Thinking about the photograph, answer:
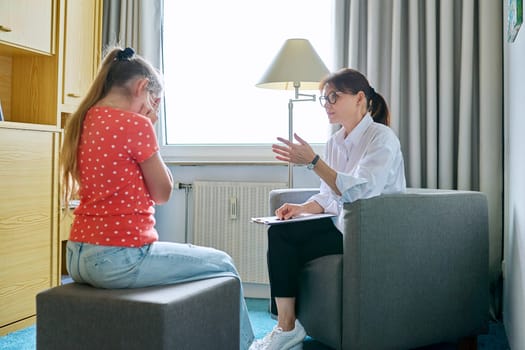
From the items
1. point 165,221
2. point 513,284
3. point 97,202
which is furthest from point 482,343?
point 165,221

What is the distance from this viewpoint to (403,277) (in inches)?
73.7

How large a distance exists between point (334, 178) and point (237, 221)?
127cm

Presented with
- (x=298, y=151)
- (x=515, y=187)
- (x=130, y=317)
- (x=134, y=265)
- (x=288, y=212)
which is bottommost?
(x=130, y=317)

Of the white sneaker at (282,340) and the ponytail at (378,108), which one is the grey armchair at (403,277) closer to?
the white sneaker at (282,340)

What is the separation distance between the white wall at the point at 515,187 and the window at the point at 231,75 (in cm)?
112

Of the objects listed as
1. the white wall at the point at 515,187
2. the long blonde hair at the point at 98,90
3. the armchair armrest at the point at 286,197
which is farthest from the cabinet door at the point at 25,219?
the white wall at the point at 515,187

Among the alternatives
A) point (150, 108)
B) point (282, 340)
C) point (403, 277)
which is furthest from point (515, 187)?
point (150, 108)

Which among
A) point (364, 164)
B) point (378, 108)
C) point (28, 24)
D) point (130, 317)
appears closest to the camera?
point (130, 317)

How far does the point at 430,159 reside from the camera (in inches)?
106

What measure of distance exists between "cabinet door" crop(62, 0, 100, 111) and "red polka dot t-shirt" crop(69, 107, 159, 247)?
4.47ft

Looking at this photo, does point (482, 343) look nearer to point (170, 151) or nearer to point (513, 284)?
point (513, 284)

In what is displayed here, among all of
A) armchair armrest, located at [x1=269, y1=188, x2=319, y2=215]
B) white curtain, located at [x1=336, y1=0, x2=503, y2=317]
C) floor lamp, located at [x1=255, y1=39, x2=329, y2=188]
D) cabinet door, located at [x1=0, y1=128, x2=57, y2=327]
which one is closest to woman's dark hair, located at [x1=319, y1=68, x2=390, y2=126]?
floor lamp, located at [x1=255, y1=39, x2=329, y2=188]

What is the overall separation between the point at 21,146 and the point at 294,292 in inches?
51.2

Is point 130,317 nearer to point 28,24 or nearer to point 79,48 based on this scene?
point 28,24
